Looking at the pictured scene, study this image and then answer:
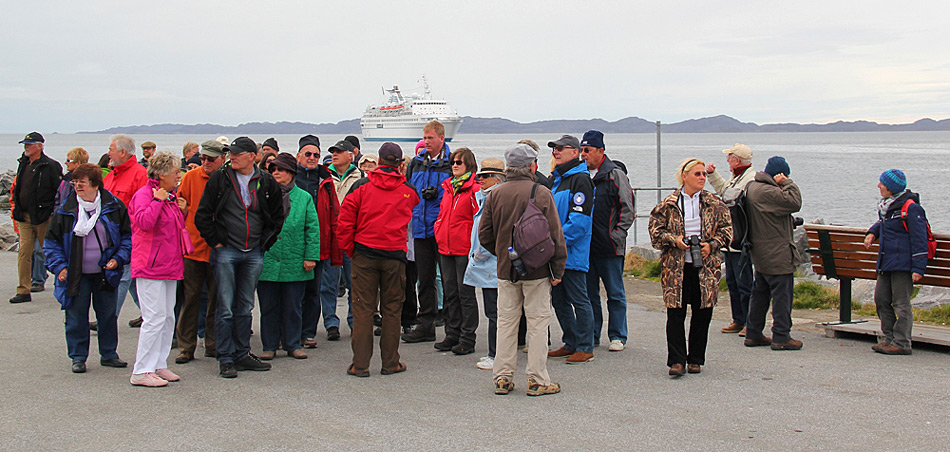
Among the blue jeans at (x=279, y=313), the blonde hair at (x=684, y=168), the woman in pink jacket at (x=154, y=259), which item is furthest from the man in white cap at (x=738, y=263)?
the woman in pink jacket at (x=154, y=259)

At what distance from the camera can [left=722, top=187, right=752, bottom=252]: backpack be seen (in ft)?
25.3

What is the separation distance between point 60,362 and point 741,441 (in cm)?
565

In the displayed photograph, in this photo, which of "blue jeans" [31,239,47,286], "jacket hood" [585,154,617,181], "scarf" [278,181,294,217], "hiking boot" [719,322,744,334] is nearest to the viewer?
"scarf" [278,181,294,217]

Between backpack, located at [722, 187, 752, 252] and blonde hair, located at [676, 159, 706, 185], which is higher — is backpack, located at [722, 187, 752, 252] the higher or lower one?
the lower one

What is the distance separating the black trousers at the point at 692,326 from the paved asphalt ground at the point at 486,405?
8.2 inches

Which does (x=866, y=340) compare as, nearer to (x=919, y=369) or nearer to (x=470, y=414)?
(x=919, y=369)

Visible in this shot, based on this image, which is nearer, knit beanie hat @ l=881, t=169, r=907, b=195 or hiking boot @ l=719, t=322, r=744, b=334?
knit beanie hat @ l=881, t=169, r=907, b=195

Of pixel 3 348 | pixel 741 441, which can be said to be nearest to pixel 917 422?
pixel 741 441

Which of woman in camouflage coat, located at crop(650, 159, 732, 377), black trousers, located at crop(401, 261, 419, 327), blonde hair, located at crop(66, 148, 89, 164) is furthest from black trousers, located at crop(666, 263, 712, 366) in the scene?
blonde hair, located at crop(66, 148, 89, 164)

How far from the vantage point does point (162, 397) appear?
5.91m

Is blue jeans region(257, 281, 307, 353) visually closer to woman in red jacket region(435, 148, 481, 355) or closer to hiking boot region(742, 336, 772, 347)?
woman in red jacket region(435, 148, 481, 355)

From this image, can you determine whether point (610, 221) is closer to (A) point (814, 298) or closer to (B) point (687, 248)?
(B) point (687, 248)

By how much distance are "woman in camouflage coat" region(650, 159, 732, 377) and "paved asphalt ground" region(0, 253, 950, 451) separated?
1.53 feet

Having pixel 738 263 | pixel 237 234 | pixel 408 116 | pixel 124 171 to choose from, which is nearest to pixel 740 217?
pixel 738 263
